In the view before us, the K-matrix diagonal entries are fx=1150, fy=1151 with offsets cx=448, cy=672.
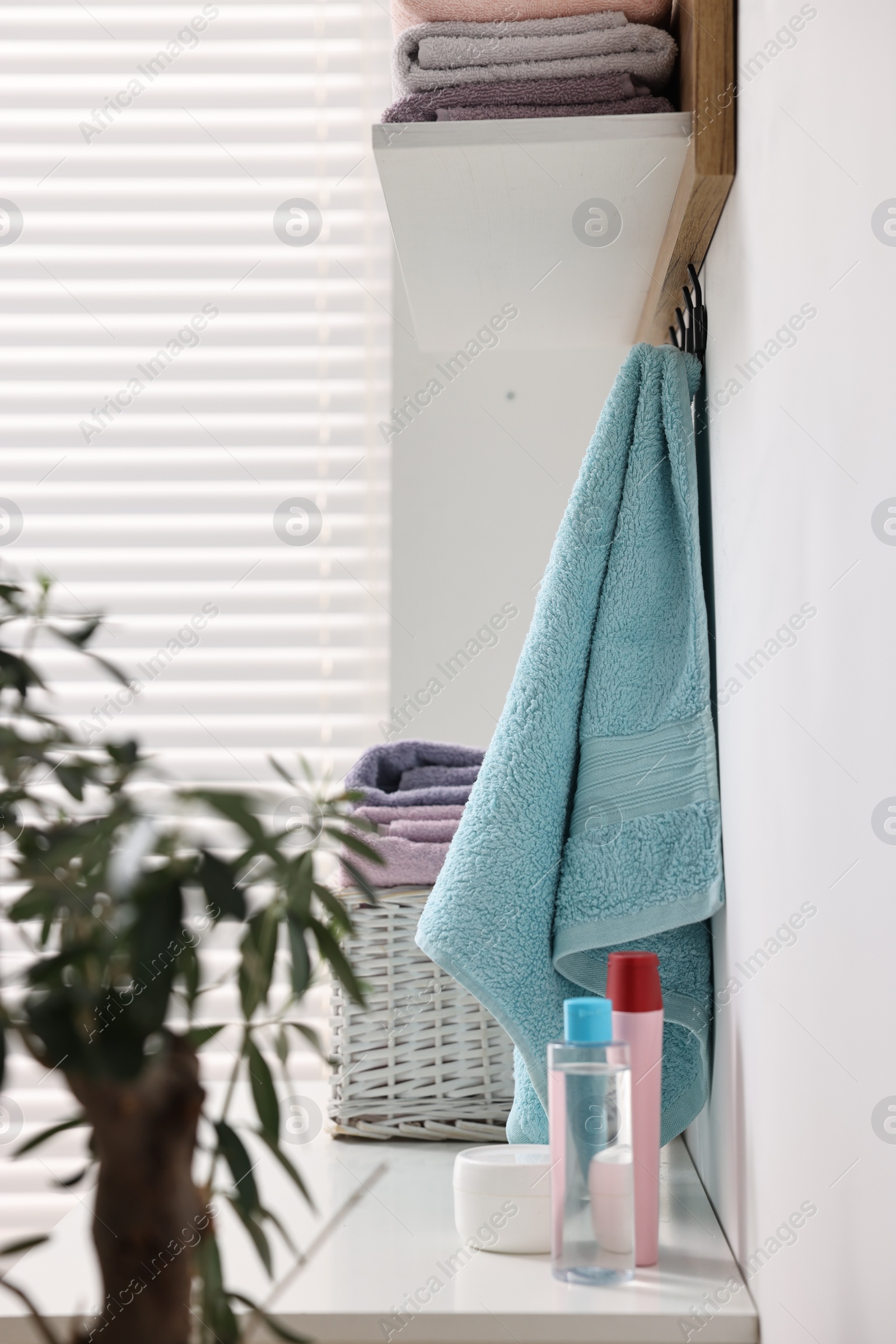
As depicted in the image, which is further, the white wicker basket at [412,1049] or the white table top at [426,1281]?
the white wicker basket at [412,1049]

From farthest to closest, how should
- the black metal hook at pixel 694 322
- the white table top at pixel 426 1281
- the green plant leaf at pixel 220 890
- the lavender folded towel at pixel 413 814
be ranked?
the lavender folded towel at pixel 413 814 < the black metal hook at pixel 694 322 < the white table top at pixel 426 1281 < the green plant leaf at pixel 220 890

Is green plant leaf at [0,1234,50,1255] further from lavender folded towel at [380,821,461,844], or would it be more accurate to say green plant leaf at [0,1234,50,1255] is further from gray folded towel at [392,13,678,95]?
gray folded towel at [392,13,678,95]

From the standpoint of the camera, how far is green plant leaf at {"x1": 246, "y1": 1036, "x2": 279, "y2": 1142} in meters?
0.30

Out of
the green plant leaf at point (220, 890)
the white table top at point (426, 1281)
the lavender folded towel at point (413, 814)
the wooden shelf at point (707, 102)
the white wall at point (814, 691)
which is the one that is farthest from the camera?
the lavender folded towel at point (413, 814)

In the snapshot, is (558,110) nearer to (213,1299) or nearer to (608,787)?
(608,787)

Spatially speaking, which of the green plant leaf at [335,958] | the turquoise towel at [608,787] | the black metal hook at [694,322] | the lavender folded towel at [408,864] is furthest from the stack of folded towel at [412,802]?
the green plant leaf at [335,958]

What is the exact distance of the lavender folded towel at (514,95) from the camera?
727mm

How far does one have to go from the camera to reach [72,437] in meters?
1.32

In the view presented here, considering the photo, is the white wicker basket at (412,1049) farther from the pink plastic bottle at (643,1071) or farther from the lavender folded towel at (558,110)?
the lavender folded towel at (558,110)

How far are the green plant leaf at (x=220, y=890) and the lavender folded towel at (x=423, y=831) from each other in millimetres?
621

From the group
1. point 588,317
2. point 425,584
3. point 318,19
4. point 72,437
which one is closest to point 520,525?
point 425,584

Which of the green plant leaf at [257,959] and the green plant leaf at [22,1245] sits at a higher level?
the green plant leaf at [257,959]

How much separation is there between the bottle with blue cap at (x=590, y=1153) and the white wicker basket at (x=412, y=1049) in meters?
0.28

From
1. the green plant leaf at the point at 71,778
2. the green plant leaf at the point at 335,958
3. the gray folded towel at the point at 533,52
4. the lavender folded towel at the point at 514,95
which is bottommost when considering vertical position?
the green plant leaf at the point at 335,958
